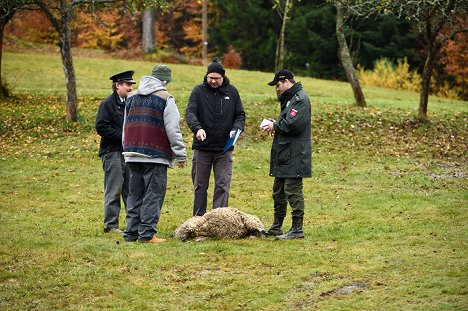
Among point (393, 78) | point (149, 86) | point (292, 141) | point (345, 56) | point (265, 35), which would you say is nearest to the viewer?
point (149, 86)

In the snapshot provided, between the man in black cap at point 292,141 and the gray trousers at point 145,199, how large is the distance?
1492 millimetres

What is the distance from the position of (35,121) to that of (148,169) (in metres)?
12.7

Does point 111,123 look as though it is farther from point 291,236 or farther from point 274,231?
point 291,236

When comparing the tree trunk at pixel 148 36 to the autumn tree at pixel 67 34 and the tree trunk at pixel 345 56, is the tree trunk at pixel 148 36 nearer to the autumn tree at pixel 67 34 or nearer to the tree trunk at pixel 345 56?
the tree trunk at pixel 345 56

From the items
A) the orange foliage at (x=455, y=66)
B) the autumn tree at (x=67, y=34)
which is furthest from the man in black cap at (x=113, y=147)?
Answer: the orange foliage at (x=455, y=66)

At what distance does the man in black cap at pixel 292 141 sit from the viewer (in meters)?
10.2

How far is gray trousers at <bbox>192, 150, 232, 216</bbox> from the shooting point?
11.0 meters

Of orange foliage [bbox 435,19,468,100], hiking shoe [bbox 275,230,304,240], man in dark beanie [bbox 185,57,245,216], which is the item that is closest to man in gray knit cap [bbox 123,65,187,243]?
man in dark beanie [bbox 185,57,245,216]

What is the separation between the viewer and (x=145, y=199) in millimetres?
10039

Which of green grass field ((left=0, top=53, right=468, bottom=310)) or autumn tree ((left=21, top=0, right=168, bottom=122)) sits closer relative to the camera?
green grass field ((left=0, top=53, right=468, bottom=310))

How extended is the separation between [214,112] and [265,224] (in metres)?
2.09

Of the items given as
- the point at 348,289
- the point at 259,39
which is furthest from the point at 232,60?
the point at 348,289

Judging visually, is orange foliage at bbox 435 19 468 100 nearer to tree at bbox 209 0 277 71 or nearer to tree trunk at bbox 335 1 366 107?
tree at bbox 209 0 277 71

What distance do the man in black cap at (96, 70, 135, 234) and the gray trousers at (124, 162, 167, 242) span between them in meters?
0.79
